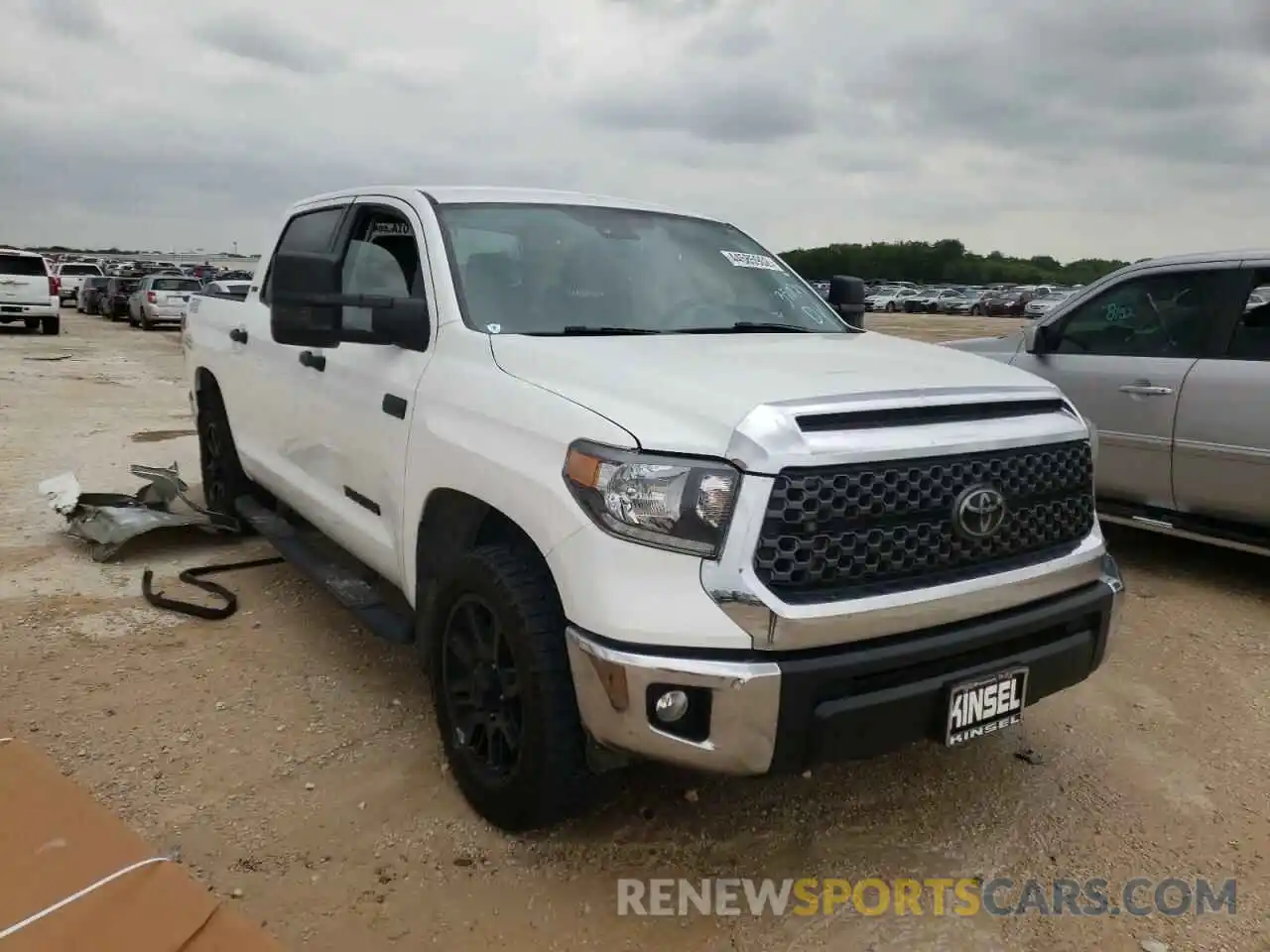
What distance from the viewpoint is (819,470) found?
2.40m

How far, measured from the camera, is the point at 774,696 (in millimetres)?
2322

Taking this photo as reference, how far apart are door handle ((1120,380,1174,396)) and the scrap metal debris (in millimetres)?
5066

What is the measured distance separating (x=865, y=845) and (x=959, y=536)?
103cm

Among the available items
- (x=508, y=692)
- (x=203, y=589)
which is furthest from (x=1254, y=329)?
(x=203, y=589)

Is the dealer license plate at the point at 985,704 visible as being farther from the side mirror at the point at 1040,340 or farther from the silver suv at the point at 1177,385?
the side mirror at the point at 1040,340

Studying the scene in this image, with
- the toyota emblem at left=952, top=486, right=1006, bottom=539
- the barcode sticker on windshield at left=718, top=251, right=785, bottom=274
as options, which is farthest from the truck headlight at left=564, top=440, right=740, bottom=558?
the barcode sticker on windshield at left=718, top=251, right=785, bottom=274

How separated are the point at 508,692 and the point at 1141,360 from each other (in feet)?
14.4

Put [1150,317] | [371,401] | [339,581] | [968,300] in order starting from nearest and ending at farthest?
[371,401] < [339,581] < [1150,317] < [968,300]

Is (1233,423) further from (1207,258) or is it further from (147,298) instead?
(147,298)

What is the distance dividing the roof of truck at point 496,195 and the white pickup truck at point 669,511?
0.04m

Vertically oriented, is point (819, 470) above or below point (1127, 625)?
above

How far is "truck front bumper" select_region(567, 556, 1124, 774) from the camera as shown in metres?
2.33

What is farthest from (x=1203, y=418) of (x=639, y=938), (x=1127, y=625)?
(x=639, y=938)

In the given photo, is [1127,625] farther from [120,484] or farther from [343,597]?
[120,484]
